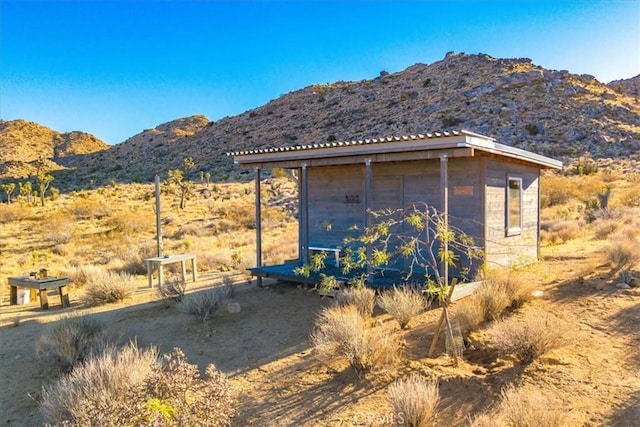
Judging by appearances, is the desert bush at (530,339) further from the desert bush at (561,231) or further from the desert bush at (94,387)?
the desert bush at (561,231)

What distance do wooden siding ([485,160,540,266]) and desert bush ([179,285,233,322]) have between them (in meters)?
4.82

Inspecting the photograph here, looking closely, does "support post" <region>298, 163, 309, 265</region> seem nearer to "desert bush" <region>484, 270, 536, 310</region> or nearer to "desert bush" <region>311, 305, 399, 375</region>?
"desert bush" <region>484, 270, 536, 310</region>

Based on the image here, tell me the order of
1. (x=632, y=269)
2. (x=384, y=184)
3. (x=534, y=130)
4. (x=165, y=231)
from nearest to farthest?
(x=632, y=269)
(x=384, y=184)
(x=165, y=231)
(x=534, y=130)

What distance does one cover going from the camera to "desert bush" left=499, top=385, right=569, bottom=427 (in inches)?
141

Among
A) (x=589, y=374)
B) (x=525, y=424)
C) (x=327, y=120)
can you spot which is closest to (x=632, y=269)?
(x=589, y=374)

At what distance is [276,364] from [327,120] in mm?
42300

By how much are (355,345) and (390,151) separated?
12.8 ft

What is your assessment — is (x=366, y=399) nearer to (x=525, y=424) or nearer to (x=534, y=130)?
(x=525, y=424)

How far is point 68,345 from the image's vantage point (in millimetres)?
5945

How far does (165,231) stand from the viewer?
21.2 meters

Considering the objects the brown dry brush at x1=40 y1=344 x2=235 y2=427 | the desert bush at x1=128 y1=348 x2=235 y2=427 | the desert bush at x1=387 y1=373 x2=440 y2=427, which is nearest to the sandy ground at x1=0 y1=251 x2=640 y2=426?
the desert bush at x1=387 y1=373 x2=440 y2=427

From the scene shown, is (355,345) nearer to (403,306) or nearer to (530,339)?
(403,306)

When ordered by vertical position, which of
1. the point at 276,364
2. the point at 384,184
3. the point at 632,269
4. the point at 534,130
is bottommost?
the point at 276,364

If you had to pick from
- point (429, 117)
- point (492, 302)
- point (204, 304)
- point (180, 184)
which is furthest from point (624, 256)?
point (429, 117)
